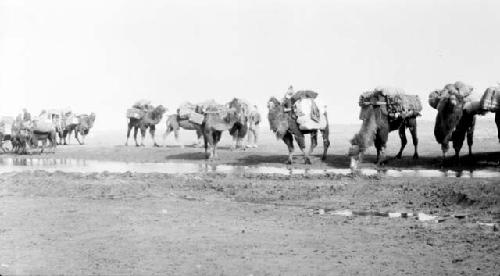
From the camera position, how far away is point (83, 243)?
9.90 meters

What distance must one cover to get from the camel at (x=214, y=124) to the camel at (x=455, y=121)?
9.16m

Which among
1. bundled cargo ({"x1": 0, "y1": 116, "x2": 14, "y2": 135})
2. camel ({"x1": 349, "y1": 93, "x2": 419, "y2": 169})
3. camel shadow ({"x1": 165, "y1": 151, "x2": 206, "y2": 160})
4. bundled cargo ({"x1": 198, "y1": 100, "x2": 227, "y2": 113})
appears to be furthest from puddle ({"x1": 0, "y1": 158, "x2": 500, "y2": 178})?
bundled cargo ({"x1": 0, "y1": 116, "x2": 14, "y2": 135})

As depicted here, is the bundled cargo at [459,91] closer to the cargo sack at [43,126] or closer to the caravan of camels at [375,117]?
the caravan of camels at [375,117]

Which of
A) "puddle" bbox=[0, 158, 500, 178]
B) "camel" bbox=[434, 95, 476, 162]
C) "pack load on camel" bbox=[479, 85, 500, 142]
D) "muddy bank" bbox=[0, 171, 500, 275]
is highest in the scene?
"pack load on camel" bbox=[479, 85, 500, 142]

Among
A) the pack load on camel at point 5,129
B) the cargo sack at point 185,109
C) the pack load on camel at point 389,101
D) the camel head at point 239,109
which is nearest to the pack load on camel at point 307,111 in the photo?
the pack load on camel at point 389,101

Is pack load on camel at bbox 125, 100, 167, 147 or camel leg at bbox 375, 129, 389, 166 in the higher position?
pack load on camel at bbox 125, 100, 167, 147

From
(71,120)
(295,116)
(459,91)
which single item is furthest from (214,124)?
(71,120)

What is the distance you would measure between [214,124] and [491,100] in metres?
11.3

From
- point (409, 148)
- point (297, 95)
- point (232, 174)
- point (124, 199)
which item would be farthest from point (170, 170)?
point (409, 148)

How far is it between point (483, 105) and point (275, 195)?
8113mm

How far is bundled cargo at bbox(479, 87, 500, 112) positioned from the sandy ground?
443 centimetres

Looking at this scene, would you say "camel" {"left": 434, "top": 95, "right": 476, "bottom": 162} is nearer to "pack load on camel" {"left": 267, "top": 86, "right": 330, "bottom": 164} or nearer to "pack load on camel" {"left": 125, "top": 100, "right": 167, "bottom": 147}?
"pack load on camel" {"left": 267, "top": 86, "right": 330, "bottom": 164}

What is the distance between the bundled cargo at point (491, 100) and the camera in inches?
777

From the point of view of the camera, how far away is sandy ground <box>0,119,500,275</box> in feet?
28.1
